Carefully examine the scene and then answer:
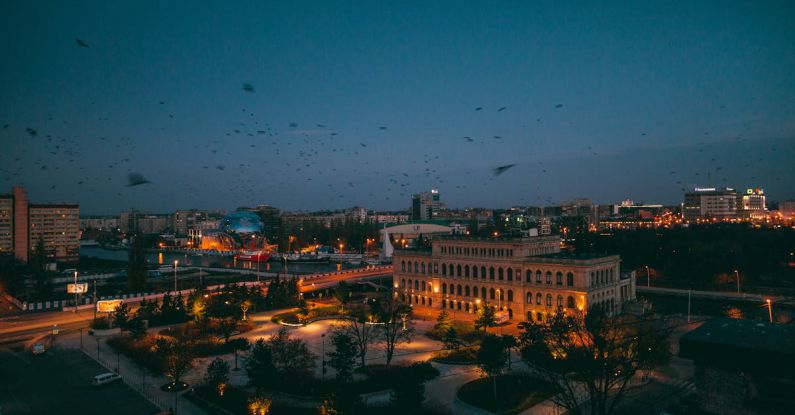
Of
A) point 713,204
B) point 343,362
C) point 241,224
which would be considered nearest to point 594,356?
point 343,362

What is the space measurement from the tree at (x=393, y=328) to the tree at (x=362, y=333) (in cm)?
109

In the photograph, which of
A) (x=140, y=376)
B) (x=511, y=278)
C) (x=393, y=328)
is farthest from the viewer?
(x=511, y=278)

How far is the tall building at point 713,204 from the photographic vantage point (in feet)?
515

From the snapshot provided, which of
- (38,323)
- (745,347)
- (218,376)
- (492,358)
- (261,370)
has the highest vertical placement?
(745,347)

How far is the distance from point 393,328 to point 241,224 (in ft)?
430

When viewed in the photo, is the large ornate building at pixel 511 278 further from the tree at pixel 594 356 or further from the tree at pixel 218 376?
the tree at pixel 218 376

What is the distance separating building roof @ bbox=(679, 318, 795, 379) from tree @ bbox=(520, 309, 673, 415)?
295 cm

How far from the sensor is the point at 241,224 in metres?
156

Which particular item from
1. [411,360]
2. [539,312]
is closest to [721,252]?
[539,312]

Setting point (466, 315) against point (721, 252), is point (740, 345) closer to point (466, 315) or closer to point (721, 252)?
point (466, 315)

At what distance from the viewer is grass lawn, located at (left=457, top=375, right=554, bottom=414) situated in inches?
966

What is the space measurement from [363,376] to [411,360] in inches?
179

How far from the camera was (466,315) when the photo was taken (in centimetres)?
5012

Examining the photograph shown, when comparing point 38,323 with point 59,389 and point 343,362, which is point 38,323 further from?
point 343,362
